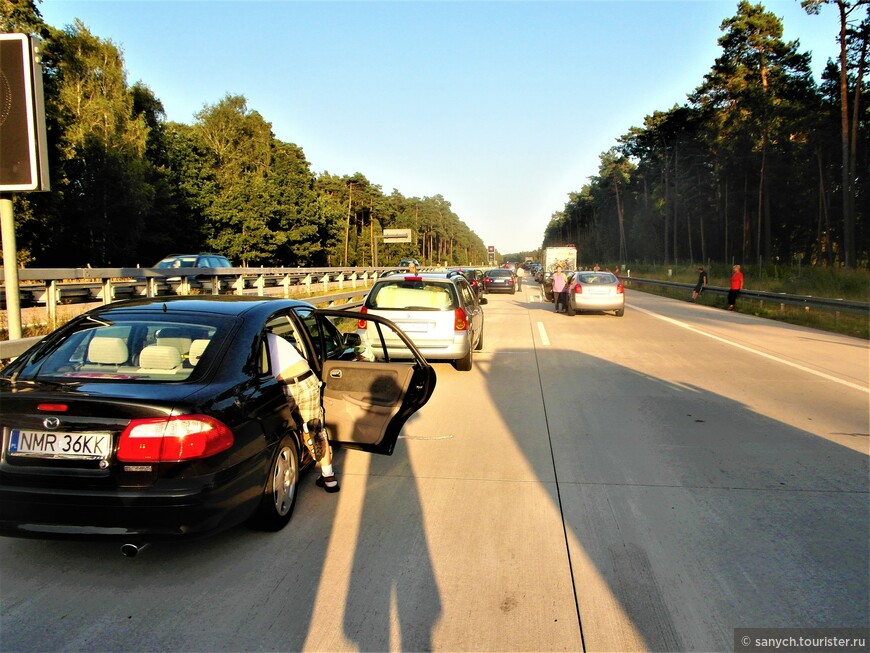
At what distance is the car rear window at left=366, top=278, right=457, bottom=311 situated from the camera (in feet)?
36.2

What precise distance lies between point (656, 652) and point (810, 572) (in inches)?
56.1

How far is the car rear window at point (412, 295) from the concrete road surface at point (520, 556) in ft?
12.0

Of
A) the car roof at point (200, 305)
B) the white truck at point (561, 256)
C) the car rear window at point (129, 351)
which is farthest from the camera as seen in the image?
the white truck at point (561, 256)

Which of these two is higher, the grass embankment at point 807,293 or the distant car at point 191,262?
the distant car at point 191,262

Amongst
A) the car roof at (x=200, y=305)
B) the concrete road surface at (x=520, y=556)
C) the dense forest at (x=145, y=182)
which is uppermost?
the dense forest at (x=145, y=182)

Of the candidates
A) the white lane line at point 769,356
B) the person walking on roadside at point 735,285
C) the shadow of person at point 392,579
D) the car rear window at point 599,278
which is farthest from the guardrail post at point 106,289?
the person walking on roadside at point 735,285

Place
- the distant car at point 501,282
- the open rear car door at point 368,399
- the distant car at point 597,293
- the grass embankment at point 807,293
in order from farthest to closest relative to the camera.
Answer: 1. the distant car at point 501,282
2. the distant car at point 597,293
3. the grass embankment at point 807,293
4. the open rear car door at point 368,399

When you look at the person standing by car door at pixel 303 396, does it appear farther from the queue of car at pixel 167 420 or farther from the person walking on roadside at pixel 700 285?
the person walking on roadside at pixel 700 285

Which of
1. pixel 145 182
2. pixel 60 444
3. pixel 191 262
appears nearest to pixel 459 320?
pixel 60 444

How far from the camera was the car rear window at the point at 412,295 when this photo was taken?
36.2 ft

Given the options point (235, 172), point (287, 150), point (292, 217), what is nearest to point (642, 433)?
point (292, 217)

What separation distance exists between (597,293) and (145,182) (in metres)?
35.0

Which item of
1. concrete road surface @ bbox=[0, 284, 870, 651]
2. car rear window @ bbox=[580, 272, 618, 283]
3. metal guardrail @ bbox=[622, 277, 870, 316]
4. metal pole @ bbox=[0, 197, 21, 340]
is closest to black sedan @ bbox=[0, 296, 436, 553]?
concrete road surface @ bbox=[0, 284, 870, 651]

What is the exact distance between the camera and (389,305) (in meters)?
11.2
